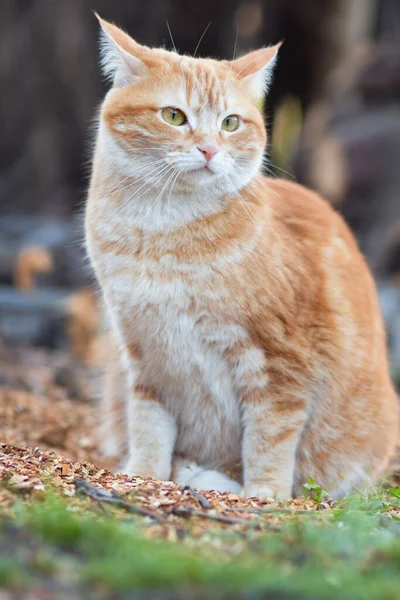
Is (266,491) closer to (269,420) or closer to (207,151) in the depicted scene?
(269,420)

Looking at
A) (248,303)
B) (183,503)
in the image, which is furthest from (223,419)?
(183,503)

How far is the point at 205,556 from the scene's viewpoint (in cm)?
194

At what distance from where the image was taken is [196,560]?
1.79 metres

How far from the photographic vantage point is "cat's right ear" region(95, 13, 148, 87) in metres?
3.27

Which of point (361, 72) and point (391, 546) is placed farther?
point (361, 72)

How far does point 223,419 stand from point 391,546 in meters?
1.42

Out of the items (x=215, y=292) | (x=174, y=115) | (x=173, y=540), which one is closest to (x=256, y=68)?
(x=174, y=115)

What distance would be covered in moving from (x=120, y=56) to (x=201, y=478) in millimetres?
1709

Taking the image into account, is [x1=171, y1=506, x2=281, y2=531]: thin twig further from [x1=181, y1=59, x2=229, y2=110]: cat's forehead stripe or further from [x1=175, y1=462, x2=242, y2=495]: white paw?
[x1=181, y1=59, x2=229, y2=110]: cat's forehead stripe

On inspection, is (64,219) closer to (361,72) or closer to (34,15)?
(34,15)

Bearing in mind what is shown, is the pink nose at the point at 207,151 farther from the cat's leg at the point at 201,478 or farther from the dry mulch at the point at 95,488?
the cat's leg at the point at 201,478

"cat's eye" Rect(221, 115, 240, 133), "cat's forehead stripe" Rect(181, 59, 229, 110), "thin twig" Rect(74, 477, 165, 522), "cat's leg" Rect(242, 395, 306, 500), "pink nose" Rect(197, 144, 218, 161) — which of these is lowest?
"cat's leg" Rect(242, 395, 306, 500)

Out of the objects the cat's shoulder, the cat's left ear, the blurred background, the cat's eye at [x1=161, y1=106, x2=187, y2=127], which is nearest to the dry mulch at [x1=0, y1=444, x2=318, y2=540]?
the cat's shoulder

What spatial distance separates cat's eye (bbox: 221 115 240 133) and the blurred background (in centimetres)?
238
